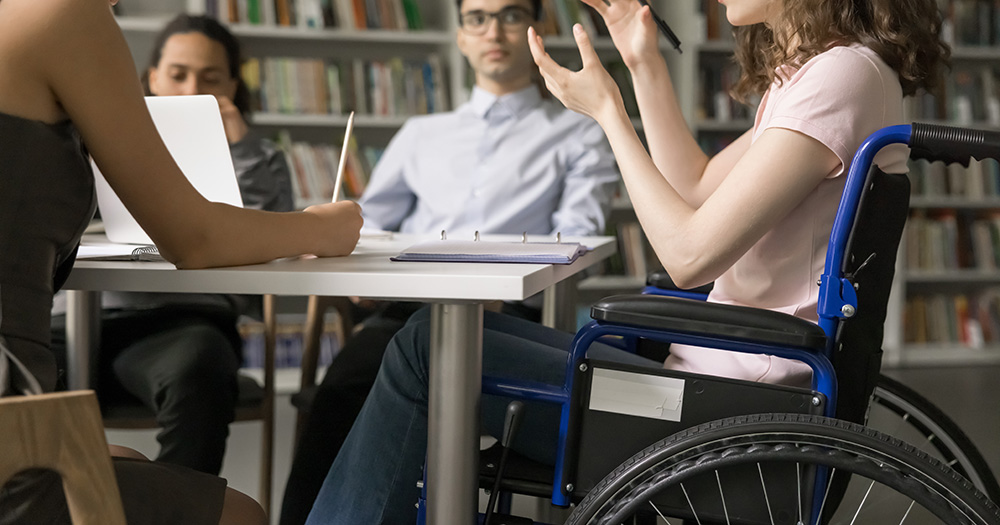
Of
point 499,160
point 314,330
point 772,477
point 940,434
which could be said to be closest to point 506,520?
point 772,477

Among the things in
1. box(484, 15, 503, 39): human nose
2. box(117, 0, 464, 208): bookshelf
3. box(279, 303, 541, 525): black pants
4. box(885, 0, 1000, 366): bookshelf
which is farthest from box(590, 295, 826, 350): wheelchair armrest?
box(885, 0, 1000, 366): bookshelf

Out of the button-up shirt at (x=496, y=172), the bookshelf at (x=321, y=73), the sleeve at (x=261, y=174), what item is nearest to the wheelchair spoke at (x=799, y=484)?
the button-up shirt at (x=496, y=172)

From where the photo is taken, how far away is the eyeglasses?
7.44 feet

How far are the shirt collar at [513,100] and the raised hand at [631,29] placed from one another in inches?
40.2

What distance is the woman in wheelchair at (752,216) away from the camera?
36.8 inches

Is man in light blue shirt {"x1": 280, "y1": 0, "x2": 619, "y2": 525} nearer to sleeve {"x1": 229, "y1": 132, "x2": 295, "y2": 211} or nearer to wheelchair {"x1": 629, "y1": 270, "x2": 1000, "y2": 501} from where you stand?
sleeve {"x1": 229, "y1": 132, "x2": 295, "y2": 211}

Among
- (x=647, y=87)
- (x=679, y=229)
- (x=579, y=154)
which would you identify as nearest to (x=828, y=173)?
(x=679, y=229)

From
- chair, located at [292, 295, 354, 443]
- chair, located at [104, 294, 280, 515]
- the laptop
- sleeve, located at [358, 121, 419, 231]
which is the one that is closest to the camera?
the laptop

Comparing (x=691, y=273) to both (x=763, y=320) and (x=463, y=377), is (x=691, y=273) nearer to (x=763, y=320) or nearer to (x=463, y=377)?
(x=763, y=320)

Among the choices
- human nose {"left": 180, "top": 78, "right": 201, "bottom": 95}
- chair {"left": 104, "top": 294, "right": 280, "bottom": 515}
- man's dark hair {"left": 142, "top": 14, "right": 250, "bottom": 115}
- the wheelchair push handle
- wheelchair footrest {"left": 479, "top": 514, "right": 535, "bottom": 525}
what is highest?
man's dark hair {"left": 142, "top": 14, "right": 250, "bottom": 115}

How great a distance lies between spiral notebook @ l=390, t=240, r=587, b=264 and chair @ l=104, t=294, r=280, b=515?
0.47m

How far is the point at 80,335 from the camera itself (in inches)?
50.9

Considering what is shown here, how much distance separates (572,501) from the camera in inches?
36.0

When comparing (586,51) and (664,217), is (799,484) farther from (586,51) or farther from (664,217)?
(586,51)
